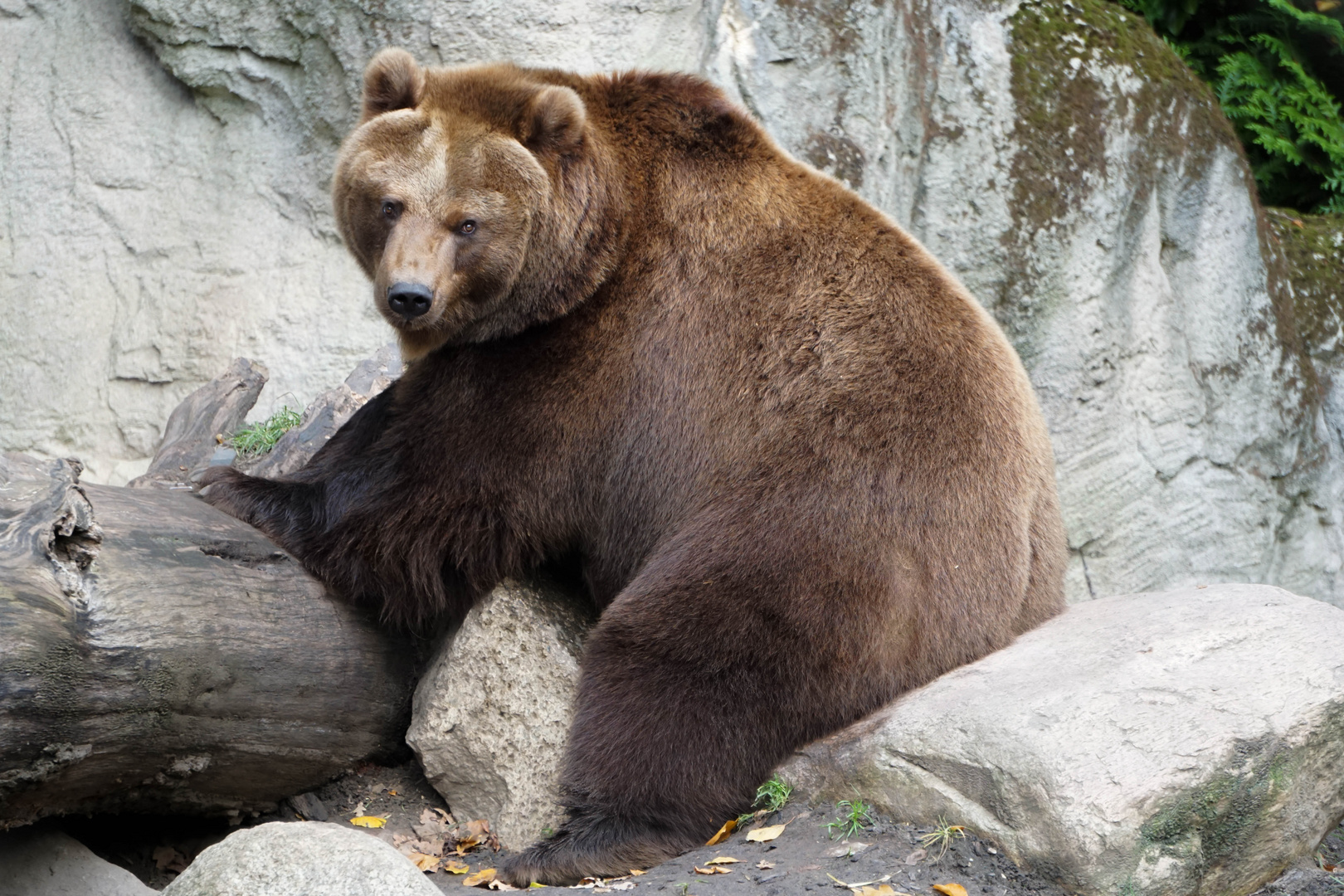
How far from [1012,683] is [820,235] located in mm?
1859

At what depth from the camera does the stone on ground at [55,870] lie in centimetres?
440

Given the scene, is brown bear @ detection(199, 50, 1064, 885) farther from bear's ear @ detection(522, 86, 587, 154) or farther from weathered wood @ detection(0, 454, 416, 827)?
weathered wood @ detection(0, 454, 416, 827)

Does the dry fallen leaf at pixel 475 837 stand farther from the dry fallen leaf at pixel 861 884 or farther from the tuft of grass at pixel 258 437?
the tuft of grass at pixel 258 437

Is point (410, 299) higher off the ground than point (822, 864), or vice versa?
point (410, 299)

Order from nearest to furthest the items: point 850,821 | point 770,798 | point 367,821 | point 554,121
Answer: point 850,821 → point 770,798 → point 554,121 → point 367,821

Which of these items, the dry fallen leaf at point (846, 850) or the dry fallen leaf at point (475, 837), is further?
the dry fallen leaf at point (475, 837)

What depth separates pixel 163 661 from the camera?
412cm

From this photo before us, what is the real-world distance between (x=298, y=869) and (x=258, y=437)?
158 inches

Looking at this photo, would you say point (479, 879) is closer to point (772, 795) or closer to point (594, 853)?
point (594, 853)

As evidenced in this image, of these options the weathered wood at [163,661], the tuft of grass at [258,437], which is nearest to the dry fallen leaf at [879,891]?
the weathered wood at [163,661]

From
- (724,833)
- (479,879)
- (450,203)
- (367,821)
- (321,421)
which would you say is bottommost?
(367,821)

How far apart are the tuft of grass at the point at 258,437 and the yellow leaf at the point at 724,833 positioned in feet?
11.9

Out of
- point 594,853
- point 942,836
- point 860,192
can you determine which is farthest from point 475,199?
point 860,192

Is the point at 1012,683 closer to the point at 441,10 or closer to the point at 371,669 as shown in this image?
the point at 371,669
